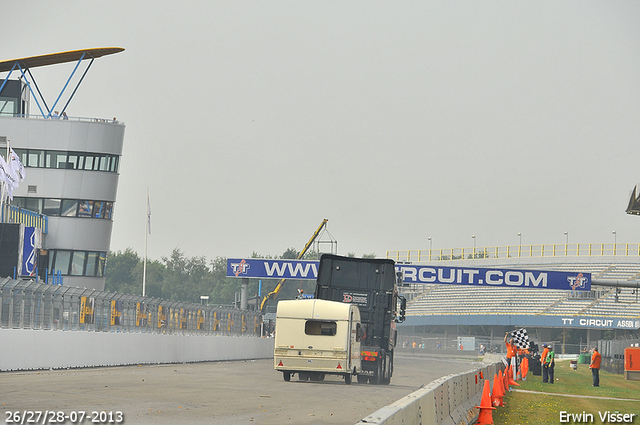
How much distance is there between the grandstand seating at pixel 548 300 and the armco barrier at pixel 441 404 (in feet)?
212

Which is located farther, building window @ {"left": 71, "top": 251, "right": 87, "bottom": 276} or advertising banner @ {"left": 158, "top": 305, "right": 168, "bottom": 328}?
building window @ {"left": 71, "top": 251, "right": 87, "bottom": 276}

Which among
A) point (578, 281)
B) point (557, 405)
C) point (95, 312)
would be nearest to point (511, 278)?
point (578, 281)

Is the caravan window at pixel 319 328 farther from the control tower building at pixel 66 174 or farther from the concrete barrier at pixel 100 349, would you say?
the control tower building at pixel 66 174

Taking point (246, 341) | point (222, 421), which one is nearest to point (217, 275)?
point (246, 341)

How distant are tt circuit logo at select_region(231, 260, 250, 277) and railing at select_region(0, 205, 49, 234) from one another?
1263 centimetres

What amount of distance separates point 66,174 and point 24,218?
4792mm

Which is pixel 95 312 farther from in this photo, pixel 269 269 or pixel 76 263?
pixel 269 269

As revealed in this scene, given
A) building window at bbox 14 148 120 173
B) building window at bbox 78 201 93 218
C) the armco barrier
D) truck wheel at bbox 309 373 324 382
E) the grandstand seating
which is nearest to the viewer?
the armco barrier

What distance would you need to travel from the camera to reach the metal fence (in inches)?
969

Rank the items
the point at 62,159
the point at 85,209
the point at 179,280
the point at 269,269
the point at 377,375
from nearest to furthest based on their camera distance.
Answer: the point at 377,375
the point at 62,159
the point at 85,209
the point at 269,269
the point at 179,280

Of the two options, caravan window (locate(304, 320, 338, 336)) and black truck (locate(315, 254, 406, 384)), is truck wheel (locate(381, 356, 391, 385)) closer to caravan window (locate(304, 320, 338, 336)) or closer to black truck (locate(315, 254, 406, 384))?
black truck (locate(315, 254, 406, 384))

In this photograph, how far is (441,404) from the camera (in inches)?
485

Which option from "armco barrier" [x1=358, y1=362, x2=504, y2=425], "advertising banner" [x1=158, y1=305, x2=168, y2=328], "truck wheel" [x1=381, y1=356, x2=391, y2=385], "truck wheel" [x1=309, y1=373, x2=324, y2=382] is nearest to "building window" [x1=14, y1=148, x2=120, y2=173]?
"advertising banner" [x1=158, y1=305, x2=168, y2=328]

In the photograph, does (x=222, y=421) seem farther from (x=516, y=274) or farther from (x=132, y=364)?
(x=516, y=274)
